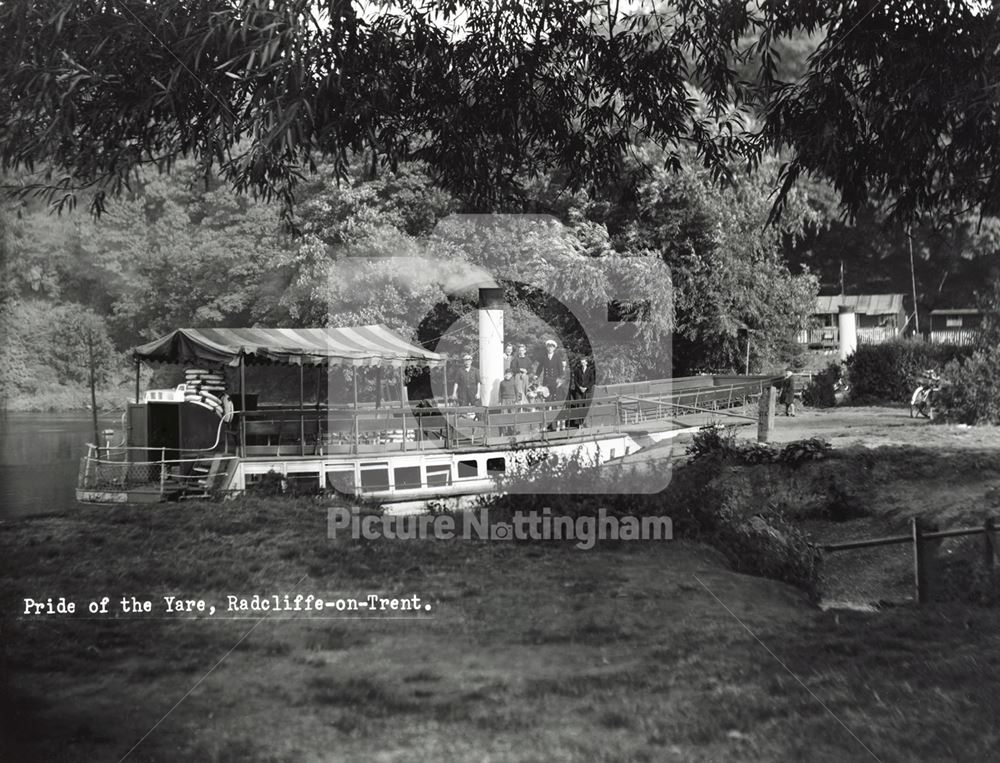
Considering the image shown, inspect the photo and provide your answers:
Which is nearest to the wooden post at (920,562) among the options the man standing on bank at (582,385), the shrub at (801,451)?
the shrub at (801,451)

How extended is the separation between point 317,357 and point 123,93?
0.66 metres

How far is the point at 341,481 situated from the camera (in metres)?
1.81

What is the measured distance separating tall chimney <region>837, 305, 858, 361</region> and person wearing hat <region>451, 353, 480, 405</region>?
2.62ft

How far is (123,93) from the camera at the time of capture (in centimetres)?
152

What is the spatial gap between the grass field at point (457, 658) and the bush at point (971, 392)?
1.31ft

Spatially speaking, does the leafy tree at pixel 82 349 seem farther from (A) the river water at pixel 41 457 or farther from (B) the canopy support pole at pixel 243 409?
(B) the canopy support pole at pixel 243 409

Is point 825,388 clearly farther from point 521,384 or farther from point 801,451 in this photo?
point 521,384

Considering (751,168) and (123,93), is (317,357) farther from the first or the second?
(751,168)

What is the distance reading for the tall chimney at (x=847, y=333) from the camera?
5.29 ft

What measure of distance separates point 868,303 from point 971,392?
0.28 meters

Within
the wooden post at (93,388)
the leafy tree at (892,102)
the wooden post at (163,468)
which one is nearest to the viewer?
the wooden post at (93,388)

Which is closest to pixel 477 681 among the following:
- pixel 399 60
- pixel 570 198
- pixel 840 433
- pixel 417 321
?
pixel 417 321

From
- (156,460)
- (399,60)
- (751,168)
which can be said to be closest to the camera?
(156,460)

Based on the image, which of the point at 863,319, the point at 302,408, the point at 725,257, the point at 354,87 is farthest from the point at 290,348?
the point at 863,319
